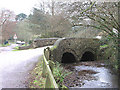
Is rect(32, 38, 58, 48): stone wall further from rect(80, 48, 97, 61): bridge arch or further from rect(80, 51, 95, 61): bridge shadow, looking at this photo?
rect(80, 51, 95, 61): bridge shadow

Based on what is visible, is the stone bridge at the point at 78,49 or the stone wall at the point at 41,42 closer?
the stone wall at the point at 41,42

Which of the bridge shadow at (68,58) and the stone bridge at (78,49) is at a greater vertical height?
the stone bridge at (78,49)

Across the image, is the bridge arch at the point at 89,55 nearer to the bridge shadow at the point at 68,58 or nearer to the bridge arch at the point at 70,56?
the bridge arch at the point at 70,56

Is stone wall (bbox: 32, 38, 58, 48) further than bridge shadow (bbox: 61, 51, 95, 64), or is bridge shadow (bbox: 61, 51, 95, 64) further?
bridge shadow (bbox: 61, 51, 95, 64)

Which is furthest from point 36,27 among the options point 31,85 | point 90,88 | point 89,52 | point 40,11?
point 31,85

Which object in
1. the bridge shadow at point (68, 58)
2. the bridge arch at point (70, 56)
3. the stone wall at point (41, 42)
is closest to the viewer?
the stone wall at point (41, 42)

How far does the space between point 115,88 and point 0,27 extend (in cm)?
1429

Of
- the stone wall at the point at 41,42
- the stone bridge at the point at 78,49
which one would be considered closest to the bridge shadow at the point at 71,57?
the stone bridge at the point at 78,49

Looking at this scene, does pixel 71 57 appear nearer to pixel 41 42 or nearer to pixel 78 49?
pixel 78 49

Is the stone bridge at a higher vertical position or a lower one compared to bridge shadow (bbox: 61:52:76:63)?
higher

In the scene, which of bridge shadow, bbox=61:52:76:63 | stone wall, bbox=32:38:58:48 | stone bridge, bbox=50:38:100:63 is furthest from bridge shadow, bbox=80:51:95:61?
stone wall, bbox=32:38:58:48

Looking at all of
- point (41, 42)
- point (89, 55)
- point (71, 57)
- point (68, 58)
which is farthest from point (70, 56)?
point (41, 42)

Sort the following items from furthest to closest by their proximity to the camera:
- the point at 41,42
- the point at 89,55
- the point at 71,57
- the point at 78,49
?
the point at 89,55
the point at 71,57
the point at 78,49
the point at 41,42

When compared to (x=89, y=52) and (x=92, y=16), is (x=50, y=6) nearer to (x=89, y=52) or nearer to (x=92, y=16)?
(x=89, y=52)
